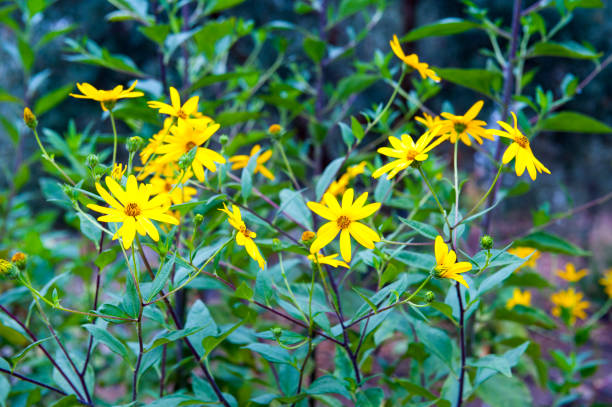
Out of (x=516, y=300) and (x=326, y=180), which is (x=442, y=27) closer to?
(x=326, y=180)

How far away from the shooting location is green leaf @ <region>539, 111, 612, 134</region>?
91 centimetres

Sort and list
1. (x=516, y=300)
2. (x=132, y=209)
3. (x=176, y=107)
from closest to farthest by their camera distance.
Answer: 1. (x=132, y=209)
2. (x=176, y=107)
3. (x=516, y=300)

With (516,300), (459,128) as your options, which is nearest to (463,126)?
(459,128)

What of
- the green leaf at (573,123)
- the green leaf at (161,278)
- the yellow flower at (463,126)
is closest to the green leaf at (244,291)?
the green leaf at (161,278)

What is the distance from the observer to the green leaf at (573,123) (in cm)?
91

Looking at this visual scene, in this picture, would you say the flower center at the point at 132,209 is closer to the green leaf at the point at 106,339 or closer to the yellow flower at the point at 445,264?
the green leaf at the point at 106,339

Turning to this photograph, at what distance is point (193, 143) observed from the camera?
60 centimetres

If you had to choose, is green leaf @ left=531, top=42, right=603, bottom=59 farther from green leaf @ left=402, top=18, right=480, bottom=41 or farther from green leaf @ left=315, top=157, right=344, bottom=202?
green leaf @ left=315, top=157, right=344, bottom=202

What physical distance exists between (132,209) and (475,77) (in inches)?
27.9

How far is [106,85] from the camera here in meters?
2.34

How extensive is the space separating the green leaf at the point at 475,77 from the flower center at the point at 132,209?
619 millimetres

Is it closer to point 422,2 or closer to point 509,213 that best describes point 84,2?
point 422,2

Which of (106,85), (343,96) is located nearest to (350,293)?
(343,96)

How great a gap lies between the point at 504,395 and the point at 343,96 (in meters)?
0.73
